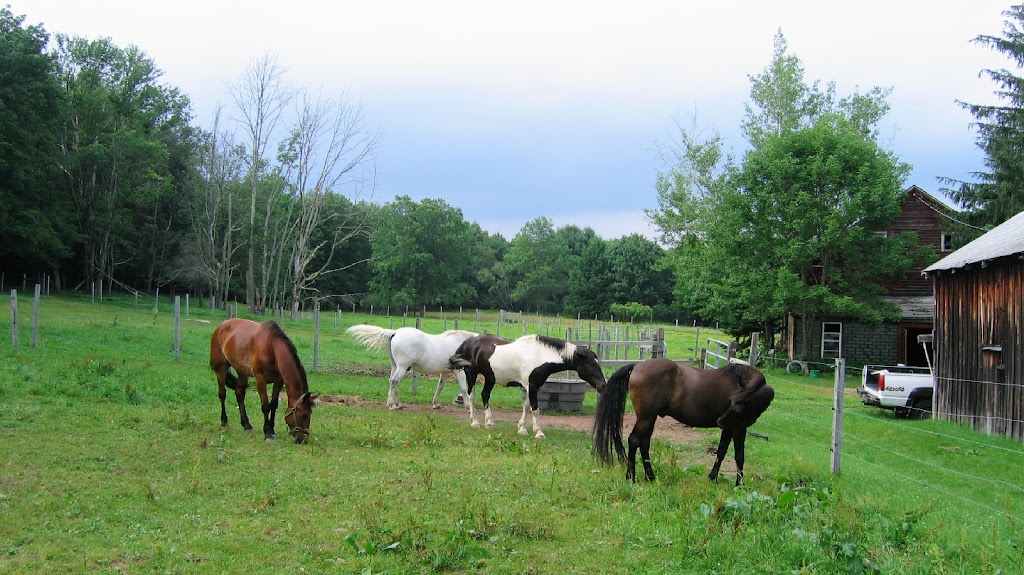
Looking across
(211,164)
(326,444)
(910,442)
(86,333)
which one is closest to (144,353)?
(86,333)

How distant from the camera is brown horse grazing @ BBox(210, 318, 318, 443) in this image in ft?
31.7

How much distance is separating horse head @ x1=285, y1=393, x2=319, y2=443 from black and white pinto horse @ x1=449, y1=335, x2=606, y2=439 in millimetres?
3136

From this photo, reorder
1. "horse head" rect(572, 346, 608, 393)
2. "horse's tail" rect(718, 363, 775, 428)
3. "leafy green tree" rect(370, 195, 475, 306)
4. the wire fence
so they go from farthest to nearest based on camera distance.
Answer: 1. "leafy green tree" rect(370, 195, 475, 306)
2. "horse head" rect(572, 346, 608, 393)
3. the wire fence
4. "horse's tail" rect(718, 363, 775, 428)

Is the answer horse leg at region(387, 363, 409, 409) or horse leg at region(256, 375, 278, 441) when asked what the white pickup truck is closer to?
horse leg at region(387, 363, 409, 409)

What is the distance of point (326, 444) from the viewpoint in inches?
376

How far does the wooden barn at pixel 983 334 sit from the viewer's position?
556 inches

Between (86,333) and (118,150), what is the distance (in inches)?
1184

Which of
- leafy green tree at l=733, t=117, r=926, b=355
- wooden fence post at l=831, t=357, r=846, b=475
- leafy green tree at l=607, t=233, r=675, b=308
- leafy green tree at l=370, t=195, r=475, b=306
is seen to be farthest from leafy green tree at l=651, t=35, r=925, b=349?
leafy green tree at l=607, t=233, r=675, b=308

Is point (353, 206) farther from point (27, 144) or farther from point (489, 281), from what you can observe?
point (489, 281)

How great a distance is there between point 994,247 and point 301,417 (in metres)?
14.4

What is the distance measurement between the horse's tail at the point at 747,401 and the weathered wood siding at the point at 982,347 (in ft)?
27.8

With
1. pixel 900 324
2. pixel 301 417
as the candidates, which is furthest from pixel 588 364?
pixel 900 324

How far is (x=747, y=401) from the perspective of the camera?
7824 millimetres

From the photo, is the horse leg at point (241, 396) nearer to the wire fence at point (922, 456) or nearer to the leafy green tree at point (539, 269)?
the wire fence at point (922, 456)
